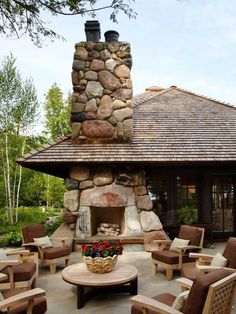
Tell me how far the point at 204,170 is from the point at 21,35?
568 centimetres

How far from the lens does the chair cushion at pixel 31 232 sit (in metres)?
5.87

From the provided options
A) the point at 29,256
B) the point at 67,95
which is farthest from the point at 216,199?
the point at 67,95

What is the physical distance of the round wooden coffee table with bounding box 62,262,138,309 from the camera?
4016 mm

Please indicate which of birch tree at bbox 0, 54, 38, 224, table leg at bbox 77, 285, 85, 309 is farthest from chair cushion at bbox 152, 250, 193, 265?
birch tree at bbox 0, 54, 38, 224

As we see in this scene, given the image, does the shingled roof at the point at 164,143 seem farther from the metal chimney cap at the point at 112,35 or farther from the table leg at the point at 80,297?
the table leg at the point at 80,297

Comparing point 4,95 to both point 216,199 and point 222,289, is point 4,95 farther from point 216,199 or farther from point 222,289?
point 222,289

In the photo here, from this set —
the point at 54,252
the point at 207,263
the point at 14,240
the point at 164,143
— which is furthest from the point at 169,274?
the point at 14,240

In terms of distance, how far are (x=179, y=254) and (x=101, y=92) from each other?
14.7ft

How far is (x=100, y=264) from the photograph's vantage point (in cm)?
426

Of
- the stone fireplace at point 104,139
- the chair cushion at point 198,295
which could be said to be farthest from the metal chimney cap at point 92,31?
the chair cushion at point 198,295

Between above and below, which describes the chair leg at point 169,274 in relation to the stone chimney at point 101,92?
below

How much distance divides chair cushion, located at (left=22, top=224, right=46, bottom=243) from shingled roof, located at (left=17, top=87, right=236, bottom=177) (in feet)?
5.43

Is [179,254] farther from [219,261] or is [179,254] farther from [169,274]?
[219,261]

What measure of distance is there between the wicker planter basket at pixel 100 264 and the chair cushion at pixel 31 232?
6.64 feet
